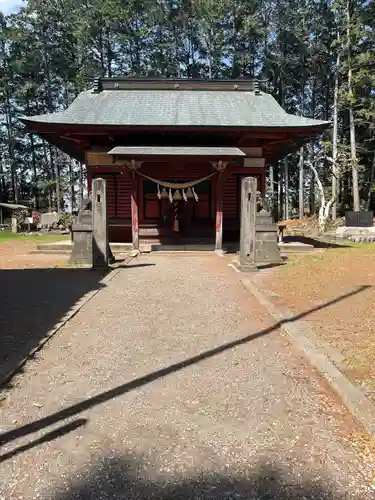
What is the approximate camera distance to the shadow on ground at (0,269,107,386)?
4047 millimetres

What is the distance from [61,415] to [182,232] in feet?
39.5

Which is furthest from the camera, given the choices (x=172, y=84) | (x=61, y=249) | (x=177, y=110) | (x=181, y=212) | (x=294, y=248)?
(x=172, y=84)

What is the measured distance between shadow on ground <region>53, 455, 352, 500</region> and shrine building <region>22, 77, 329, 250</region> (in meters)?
Answer: 10.2

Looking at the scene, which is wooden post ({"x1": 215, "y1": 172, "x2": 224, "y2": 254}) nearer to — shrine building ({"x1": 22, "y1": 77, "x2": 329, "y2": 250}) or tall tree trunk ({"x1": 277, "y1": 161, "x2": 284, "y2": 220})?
shrine building ({"x1": 22, "y1": 77, "x2": 329, "y2": 250})

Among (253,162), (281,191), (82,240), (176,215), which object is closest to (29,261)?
(82,240)

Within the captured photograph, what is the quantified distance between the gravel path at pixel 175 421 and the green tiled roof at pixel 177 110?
30.8 feet

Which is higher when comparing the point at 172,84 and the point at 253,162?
the point at 172,84

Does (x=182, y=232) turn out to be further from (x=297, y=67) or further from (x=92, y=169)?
(x=297, y=67)

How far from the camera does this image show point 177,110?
14.0m

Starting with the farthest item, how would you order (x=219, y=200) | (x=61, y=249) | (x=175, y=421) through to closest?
1. (x=61, y=249)
2. (x=219, y=200)
3. (x=175, y=421)

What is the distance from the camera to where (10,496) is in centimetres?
195

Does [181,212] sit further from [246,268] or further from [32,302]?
[32,302]

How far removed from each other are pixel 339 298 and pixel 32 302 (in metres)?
4.88

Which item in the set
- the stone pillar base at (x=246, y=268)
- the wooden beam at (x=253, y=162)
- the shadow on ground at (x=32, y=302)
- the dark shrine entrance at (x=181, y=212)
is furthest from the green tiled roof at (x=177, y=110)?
the shadow on ground at (x=32, y=302)
